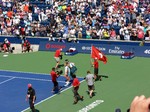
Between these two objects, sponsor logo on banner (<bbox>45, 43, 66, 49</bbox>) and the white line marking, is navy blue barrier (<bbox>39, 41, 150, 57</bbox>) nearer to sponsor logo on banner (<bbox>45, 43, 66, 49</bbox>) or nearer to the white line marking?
sponsor logo on banner (<bbox>45, 43, 66, 49</bbox>)

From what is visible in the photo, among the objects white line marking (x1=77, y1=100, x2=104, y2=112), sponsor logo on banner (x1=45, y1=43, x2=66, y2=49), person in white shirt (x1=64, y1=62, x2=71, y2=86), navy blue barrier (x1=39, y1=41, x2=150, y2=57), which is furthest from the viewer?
sponsor logo on banner (x1=45, y1=43, x2=66, y2=49)

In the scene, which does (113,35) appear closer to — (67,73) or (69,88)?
(67,73)

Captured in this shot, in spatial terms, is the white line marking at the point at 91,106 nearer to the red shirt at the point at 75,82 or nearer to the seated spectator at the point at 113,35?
the red shirt at the point at 75,82

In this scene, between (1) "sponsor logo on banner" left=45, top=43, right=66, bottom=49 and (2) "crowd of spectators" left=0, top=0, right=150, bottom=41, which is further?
(2) "crowd of spectators" left=0, top=0, right=150, bottom=41

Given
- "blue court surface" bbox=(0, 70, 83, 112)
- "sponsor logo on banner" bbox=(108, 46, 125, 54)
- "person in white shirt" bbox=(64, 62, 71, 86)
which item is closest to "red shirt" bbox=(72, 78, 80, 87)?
"blue court surface" bbox=(0, 70, 83, 112)

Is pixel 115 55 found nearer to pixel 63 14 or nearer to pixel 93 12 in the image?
pixel 93 12

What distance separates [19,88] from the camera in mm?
22156

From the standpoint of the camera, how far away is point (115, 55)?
29359mm

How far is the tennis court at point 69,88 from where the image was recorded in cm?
1850

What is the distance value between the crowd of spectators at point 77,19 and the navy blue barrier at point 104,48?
178cm

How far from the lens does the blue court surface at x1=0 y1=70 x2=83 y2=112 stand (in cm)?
1914

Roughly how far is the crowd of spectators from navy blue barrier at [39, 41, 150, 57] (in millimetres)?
1783

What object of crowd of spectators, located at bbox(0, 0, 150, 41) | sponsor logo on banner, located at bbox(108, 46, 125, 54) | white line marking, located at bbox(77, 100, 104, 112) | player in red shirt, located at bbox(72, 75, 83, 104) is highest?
crowd of spectators, located at bbox(0, 0, 150, 41)

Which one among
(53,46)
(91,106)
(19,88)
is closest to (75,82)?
(91,106)
